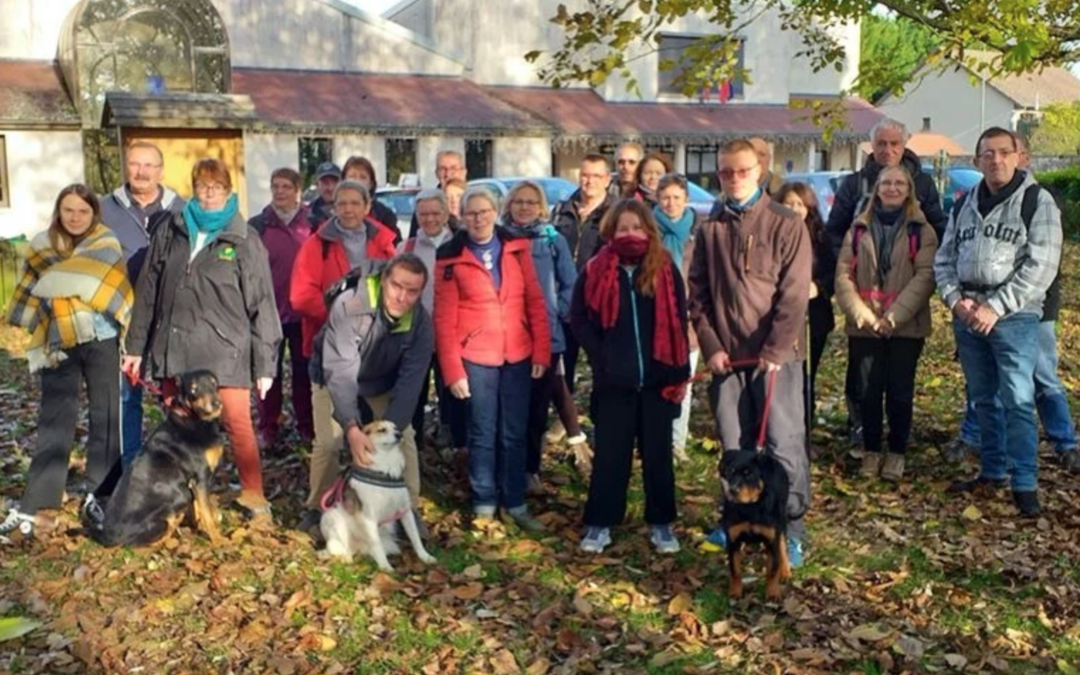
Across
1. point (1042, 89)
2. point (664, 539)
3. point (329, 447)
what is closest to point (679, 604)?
point (664, 539)

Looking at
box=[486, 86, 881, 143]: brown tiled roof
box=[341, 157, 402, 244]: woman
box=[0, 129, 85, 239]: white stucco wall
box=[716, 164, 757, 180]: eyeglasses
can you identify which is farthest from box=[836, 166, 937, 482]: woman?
box=[486, 86, 881, 143]: brown tiled roof

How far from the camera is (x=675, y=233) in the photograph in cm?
678

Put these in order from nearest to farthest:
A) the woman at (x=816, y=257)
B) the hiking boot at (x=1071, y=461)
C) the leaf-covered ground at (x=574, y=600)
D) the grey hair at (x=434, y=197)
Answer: the leaf-covered ground at (x=574, y=600) < the hiking boot at (x=1071, y=461) < the woman at (x=816, y=257) < the grey hair at (x=434, y=197)

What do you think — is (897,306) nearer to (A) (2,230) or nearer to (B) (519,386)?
(B) (519,386)

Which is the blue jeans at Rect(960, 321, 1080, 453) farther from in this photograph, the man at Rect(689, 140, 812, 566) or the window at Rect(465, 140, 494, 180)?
the window at Rect(465, 140, 494, 180)

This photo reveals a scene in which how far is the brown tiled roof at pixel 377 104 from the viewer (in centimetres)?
2605

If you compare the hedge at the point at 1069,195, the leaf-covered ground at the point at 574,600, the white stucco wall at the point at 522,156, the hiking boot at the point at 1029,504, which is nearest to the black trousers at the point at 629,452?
the leaf-covered ground at the point at 574,600

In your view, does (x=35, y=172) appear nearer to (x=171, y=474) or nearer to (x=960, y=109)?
(x=171, y=474)

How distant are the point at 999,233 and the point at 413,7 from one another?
29.7 meters

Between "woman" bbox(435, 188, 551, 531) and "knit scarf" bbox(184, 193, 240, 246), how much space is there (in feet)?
4.00

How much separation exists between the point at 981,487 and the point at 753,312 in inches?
83.2

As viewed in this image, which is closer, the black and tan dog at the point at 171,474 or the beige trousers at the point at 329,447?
the black and tan dog at the point at 171,474

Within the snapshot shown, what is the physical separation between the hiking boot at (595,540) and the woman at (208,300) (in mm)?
2028

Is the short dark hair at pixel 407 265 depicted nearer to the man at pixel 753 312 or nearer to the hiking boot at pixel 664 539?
the man at pixel 753 312
